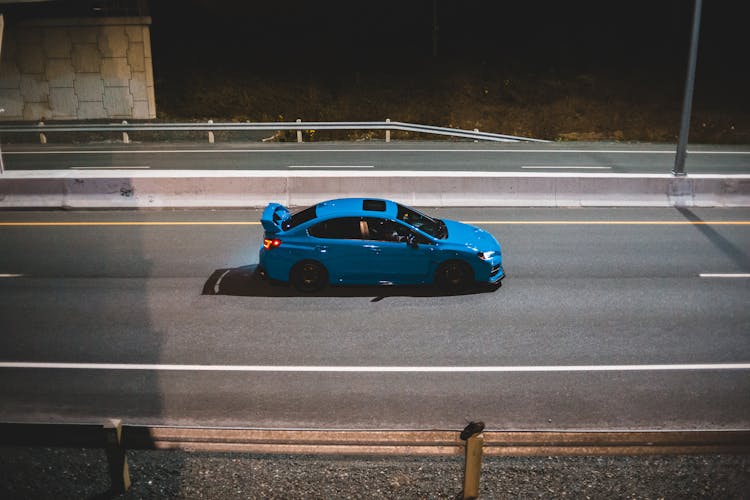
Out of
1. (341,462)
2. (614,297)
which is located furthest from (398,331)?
(614,297)

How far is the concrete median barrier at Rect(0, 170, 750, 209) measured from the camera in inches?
617

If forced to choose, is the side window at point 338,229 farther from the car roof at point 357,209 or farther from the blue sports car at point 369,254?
the car roof at point 357,209

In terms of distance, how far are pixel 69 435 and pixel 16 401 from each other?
290cm

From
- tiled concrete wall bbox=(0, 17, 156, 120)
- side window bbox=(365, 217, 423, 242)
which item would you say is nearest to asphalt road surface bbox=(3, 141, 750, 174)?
tiled concrete wall bbox=(0, 17, 156, 120)

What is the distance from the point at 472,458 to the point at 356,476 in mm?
1355

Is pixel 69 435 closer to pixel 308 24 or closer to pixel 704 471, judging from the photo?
pixel 704 471

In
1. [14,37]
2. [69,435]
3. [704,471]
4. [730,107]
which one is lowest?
[704,471]

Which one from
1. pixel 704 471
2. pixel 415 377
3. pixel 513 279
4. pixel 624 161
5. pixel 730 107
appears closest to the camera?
pixel 704 471

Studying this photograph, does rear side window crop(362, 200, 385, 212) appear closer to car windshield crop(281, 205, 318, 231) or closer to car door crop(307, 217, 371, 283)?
car door crop(307, 217, 371, 283)

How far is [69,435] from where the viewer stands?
485cm

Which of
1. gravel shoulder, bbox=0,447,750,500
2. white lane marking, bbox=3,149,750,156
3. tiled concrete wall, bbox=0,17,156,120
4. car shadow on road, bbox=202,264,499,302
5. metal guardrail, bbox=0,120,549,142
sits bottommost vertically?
gravel shoulder, bbox=0,447,750,500

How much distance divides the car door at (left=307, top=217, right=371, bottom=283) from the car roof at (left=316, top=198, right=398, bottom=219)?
5.2 inches

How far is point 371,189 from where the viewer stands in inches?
623

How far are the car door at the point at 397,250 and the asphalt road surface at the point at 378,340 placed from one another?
1.36 ft
